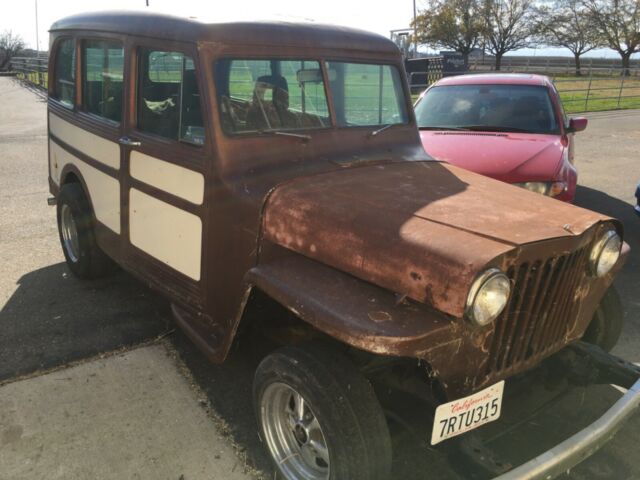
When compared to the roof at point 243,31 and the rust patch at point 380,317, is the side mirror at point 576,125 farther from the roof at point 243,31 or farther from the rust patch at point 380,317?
the rust patch at point 380,317

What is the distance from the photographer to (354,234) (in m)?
2.32

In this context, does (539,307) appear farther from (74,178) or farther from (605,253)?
(74,178)

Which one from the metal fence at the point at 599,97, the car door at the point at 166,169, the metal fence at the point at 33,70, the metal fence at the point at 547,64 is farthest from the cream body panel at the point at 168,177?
the metal fence at the point at 547,64

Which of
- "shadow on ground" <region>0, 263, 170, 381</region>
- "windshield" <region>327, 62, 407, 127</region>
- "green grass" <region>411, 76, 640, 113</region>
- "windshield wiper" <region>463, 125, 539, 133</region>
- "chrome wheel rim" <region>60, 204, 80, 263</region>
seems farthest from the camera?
"green grass" <region>411, 76, 640, 113</region>

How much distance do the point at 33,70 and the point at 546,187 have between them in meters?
24.7

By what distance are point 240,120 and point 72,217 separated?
7.08 ft

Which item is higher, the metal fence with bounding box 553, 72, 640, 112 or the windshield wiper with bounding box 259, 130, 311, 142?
the metal fence with bounding box 553, 72, 640, 112

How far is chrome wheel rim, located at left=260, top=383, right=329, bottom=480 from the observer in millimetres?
2416

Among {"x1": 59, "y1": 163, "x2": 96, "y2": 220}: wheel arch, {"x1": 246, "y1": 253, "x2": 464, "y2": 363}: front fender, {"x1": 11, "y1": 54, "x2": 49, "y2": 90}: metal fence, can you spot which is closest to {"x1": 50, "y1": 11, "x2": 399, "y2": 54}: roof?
{"x1": 59, "y1": 163, "x2": 96, "y2": 220}: wheel arch

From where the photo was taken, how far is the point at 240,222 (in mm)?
2732

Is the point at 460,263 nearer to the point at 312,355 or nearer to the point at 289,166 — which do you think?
the point at 312,355

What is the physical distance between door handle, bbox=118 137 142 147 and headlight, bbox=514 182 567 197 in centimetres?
335

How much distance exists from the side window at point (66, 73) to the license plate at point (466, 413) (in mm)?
3561

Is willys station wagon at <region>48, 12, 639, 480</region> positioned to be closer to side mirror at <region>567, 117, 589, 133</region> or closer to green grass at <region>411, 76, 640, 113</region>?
side mirror at <region>567, 117, 589, 133</region>
